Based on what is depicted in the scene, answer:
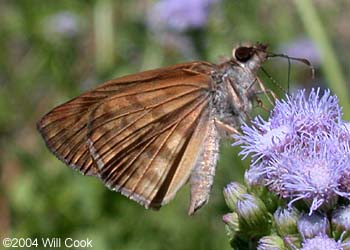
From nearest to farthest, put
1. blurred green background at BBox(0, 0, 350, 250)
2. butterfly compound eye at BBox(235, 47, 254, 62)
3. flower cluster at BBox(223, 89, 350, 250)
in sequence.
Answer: flower cluster at BBox(223, 89, 350, 250)
butterfly compound eye at BBox(235, 47, 254, 62)
blurred green background at BBox(0, 0, 350, 250)

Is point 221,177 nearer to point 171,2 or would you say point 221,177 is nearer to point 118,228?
point 118,228

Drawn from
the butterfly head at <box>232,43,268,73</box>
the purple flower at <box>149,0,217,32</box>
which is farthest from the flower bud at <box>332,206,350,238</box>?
the purple flower at <box>149,0,217,32</box>

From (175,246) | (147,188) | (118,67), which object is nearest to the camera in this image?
(147,188)

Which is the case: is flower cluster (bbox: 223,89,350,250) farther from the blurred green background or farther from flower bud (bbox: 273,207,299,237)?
the blurred green background

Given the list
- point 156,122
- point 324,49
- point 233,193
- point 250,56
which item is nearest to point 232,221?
point 233,193

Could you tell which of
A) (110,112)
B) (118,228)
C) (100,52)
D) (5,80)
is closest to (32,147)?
(5,80)

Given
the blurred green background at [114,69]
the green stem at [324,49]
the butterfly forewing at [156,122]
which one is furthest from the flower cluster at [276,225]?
the green stem at [324,49]

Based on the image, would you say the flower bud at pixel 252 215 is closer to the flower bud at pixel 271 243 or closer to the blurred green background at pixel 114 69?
the flower bud at pixel 271 243
